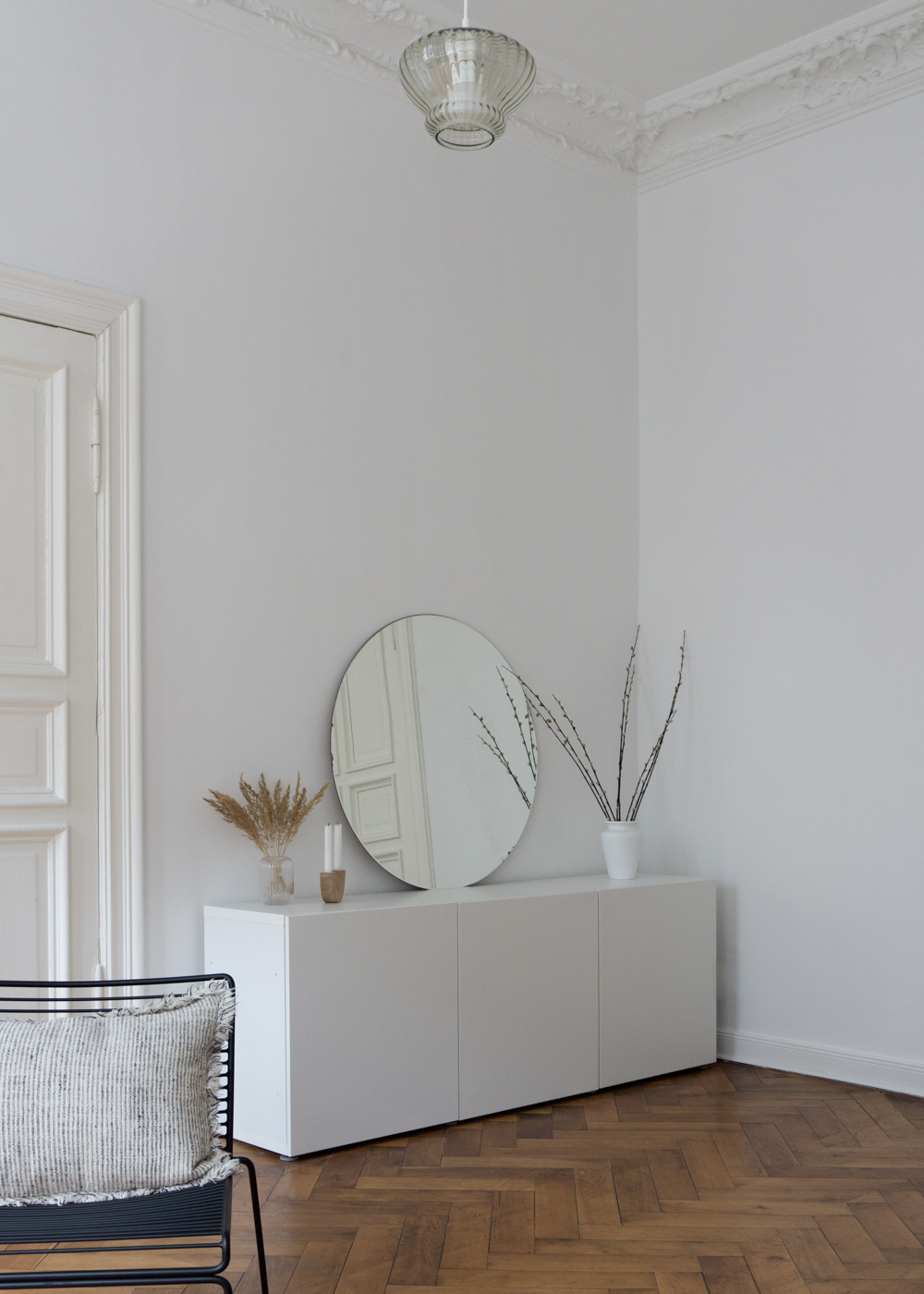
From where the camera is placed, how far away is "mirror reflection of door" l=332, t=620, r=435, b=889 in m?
3.98

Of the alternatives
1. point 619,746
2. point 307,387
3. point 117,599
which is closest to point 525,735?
point 619,746

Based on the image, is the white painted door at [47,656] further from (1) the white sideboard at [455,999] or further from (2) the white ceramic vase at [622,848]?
(2) the white ceramic vase at [622,848]

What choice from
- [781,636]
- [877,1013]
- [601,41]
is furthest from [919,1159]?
[601,41]

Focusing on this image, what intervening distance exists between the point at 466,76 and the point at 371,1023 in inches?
98.6

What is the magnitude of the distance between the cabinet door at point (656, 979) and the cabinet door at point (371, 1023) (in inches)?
28.0

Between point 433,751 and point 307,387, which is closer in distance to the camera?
point 307,387

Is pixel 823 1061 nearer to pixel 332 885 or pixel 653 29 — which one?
pixel 332 885

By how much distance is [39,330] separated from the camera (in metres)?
3.36

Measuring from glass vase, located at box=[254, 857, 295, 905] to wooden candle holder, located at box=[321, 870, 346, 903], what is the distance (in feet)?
0.33

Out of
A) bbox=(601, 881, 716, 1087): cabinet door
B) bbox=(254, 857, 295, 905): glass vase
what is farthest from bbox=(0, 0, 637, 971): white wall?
bbox=(601, 881, 716, 1087): cabinet door

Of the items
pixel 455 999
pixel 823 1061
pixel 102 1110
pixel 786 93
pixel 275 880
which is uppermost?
pixel 786 93

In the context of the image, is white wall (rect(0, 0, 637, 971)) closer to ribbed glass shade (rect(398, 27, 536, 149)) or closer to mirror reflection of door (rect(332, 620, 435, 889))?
mirror reflection of door (rect(332, 620, 435, 889))

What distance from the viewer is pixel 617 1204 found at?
3010 mm

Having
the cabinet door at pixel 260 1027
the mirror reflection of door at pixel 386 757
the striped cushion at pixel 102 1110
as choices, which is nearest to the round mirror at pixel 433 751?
the mirror reflection of door at pixel 386 757
